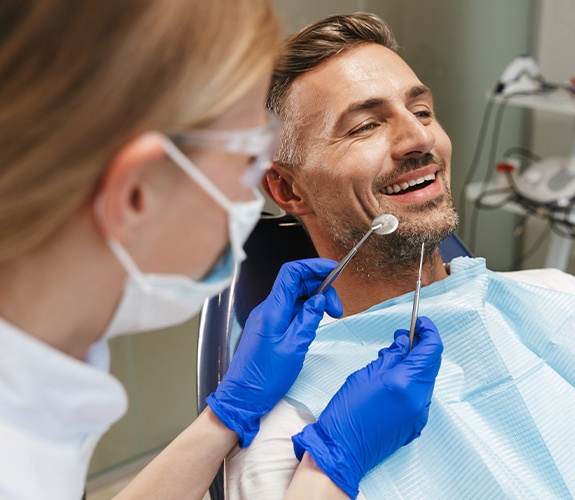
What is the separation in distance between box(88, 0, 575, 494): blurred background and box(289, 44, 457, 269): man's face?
0.90 m

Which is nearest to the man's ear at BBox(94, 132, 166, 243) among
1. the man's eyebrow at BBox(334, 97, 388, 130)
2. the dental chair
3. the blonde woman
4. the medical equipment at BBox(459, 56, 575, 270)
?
the blonde woman

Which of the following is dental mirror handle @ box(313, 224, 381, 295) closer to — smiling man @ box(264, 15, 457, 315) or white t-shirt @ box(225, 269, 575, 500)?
smiling man @ box(264, 15, 457, 315)

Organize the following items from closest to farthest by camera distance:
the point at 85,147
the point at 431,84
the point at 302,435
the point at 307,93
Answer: the point at 85,147 → the point at 302,435 → the point at 307,93 → the point at 431,84

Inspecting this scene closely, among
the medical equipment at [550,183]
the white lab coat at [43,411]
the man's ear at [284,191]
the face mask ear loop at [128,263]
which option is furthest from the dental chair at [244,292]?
the medical equipment at [550,183]

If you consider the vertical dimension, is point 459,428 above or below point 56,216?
below

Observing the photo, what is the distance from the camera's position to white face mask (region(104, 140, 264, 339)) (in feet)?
2.03

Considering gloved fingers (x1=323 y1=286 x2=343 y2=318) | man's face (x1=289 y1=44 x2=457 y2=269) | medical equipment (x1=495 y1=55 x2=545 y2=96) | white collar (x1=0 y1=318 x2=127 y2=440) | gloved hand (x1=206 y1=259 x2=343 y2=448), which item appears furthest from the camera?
medical equipment (x1=495 y1=55 x2=545 y2=96)

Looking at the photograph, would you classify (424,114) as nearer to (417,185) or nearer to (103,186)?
(417,185)

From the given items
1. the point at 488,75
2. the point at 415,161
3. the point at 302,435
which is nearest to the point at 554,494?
the point at 302,435

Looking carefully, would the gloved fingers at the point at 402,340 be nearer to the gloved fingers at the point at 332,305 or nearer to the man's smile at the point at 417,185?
the gloved fingers at the point at 332,305

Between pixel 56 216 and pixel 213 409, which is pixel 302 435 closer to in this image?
pixel 213 409

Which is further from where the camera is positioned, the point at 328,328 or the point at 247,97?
the point at 328,328

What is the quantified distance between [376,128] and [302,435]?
66 centimetres

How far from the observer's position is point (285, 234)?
167 centimetres
